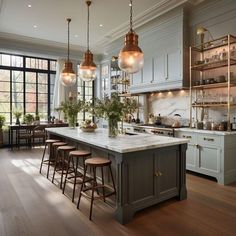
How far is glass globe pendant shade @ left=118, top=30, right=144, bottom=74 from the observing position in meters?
3.14

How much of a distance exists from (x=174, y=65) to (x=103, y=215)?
372 cm

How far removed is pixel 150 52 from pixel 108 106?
3008 mm

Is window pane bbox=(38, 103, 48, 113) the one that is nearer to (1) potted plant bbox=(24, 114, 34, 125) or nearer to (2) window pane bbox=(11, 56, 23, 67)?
(1) potted plant bbox=(24, 114, 34, 125)

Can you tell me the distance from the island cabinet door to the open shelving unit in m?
1.52

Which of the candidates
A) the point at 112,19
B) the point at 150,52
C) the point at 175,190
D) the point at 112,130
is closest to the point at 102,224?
the point at 175,190

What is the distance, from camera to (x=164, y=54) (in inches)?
215

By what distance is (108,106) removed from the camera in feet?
11.4

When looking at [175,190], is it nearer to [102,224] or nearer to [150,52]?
[102,224]

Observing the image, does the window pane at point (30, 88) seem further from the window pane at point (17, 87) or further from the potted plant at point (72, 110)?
the potted plant at point (72, 110)

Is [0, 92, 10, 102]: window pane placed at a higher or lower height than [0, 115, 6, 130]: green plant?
higher

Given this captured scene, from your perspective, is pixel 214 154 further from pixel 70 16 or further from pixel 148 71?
pixel 70 16

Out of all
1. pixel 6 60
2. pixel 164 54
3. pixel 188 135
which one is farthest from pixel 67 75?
pixel 6 60

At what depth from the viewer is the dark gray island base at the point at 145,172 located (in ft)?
8.79

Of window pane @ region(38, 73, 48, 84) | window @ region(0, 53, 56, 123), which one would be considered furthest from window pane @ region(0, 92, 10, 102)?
window pane @ region(38, 73, 48, 84)
